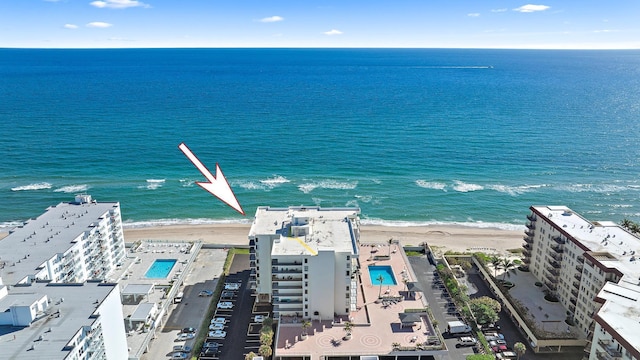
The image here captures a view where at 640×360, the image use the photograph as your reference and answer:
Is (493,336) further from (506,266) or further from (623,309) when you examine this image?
(623,309)

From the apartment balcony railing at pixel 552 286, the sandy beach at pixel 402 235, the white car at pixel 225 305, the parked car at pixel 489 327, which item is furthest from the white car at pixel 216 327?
the apartment balcony railing at pixel 552 286

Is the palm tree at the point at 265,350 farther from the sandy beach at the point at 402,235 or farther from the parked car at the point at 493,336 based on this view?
the sandy beach at the point at 402,235

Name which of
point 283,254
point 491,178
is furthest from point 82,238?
point 491,178

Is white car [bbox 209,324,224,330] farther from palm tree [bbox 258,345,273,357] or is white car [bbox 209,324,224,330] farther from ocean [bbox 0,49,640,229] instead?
ocean [bbox 0,49,640,229]

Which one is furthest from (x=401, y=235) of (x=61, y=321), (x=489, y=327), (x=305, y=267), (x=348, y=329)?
(x=61, y=321)

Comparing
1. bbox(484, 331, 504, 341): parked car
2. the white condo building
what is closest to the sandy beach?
the white condo building

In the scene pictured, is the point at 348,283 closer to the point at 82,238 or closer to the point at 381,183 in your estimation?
the point at 82,238
